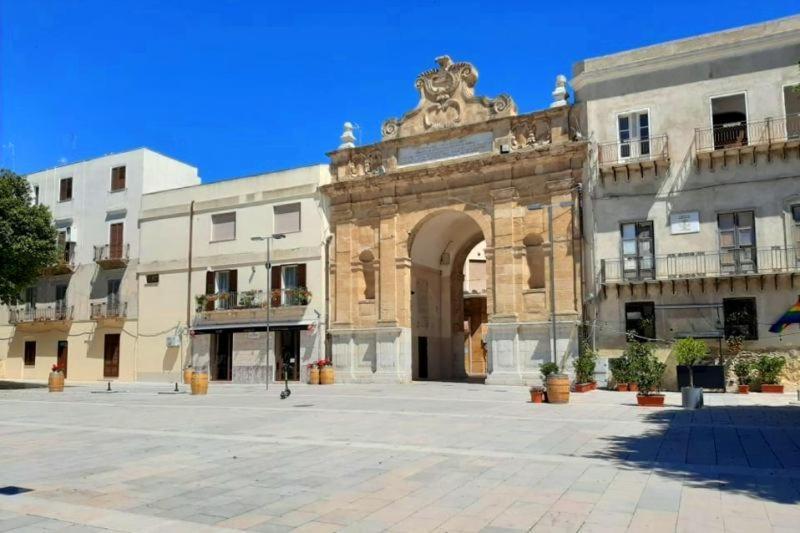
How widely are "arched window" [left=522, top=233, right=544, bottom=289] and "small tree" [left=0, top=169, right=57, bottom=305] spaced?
22.0 meters

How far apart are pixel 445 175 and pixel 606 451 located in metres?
21.0

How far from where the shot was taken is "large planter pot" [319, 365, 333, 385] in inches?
1182

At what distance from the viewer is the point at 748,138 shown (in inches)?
968

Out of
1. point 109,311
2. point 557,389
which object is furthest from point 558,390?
point 109,311

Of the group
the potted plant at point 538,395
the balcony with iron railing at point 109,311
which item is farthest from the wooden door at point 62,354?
the potted plant at point 538,395

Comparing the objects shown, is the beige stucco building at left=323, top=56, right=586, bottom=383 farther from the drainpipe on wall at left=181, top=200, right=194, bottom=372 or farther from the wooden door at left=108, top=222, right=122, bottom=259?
the wooden door at left=108, top=222, right=122, bottom=259

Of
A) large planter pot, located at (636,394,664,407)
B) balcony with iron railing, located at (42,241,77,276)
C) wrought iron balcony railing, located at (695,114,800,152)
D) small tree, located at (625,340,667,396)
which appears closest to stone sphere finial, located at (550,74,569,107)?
wrought iron balcony railing, located at (695,114,800,152)

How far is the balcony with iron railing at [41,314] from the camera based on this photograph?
127ft

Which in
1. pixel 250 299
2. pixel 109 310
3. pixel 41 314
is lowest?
pixel 41 314

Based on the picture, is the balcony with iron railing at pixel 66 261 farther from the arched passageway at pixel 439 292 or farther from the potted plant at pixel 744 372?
the potted plant at pixel 744 372

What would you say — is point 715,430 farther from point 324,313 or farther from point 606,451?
point 324,313

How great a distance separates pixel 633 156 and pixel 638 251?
3.76 meters

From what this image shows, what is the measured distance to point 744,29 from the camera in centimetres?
2498

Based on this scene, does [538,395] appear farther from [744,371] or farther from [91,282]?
[91,282]
